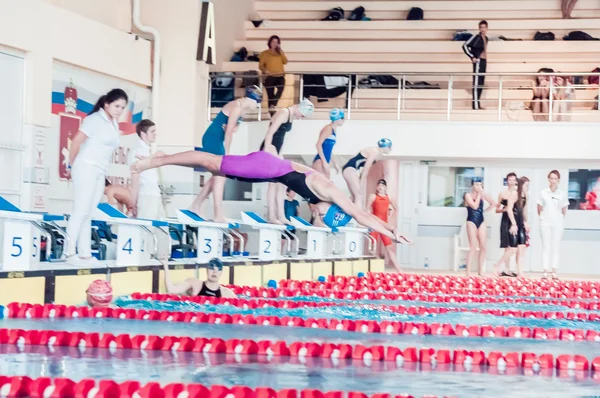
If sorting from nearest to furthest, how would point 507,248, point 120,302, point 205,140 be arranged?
point 120,302, point 205,140, point 507,248

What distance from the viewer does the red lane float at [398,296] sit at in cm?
902

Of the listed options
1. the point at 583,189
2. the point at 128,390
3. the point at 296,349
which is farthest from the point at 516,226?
the point at 128,390

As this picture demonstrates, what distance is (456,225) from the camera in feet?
54.0

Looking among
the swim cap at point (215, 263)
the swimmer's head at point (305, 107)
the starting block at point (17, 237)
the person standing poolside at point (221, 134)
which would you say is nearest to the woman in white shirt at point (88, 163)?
the starting block at point (17, 237)

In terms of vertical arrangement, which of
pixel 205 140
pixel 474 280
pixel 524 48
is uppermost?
pixel 524 48

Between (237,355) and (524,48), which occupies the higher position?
(524,48)

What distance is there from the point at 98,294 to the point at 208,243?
298 cm

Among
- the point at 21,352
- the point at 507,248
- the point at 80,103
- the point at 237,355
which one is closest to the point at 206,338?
the point at 237,355

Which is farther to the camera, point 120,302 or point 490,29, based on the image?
point 490,29

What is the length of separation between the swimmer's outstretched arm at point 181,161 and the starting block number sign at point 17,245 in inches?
36.1

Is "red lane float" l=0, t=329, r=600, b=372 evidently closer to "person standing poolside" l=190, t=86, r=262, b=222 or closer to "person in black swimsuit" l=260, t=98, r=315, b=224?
"person standing poolside" l=190, t=86, r=262, b=222

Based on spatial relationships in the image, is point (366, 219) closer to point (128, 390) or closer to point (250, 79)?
point (128, 390)

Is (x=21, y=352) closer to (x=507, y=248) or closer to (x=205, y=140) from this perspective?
(x=205, y=140)

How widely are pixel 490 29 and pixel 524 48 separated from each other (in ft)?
3.27
